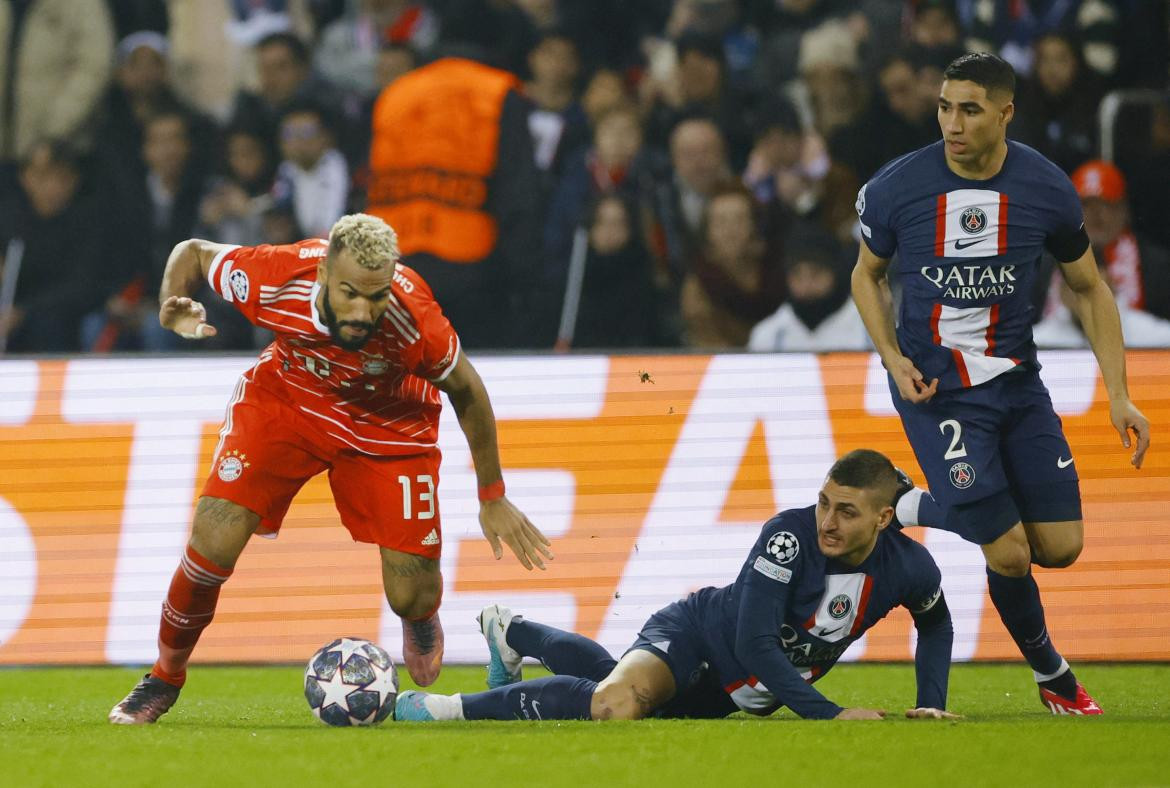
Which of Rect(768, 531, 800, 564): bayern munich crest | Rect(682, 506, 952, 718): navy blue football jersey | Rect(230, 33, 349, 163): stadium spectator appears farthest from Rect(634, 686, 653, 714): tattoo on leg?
Rect(230, 33, 349, 163): stadium spectator

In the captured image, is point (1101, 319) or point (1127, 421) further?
point (1101, 319)

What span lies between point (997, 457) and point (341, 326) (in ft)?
7.36

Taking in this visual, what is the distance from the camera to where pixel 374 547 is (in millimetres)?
7090

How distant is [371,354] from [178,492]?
2.35 meters

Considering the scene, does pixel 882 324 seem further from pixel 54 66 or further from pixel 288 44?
pixel 54 66

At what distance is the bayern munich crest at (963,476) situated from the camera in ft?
16.7

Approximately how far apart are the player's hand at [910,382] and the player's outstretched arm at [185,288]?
2.30m

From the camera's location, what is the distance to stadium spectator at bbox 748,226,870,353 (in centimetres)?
861

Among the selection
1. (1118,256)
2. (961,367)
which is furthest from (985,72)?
(1118,256)

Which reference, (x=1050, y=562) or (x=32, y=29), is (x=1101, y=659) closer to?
(x=1050, y=562)

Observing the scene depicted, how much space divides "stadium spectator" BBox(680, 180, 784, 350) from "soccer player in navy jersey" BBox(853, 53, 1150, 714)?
3.72 meters

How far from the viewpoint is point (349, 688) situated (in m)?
4.93

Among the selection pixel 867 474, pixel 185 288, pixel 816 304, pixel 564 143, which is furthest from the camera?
pixel 564 143

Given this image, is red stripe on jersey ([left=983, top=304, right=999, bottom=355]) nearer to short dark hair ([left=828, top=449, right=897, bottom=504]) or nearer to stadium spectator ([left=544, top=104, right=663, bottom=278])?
short dark hair ([left=828, top=449, right=897, bottom=504])
